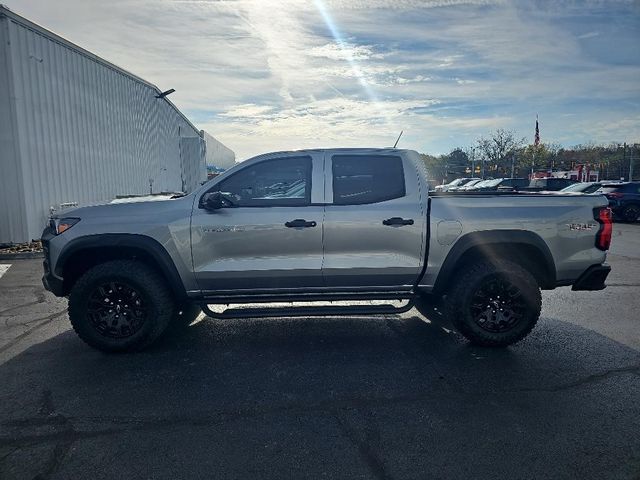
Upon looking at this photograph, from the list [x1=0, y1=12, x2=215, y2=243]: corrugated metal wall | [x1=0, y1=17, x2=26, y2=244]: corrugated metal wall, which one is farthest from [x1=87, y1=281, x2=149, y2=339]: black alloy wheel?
[x1=0, y1=17, x2=26, y2=244]: corrugated metal wall

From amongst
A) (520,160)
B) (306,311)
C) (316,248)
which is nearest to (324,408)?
(306,311)

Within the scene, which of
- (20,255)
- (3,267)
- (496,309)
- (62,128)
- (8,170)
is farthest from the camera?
(62,128)

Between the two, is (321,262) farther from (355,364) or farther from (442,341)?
(442,341)

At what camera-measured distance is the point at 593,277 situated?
4238mm

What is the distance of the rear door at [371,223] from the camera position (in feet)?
13.5

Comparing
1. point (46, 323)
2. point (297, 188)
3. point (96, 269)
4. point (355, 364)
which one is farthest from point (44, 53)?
point (355, 364)

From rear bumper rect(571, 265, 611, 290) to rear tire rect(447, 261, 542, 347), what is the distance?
0.53 metres

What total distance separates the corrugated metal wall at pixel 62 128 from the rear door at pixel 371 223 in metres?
5.08

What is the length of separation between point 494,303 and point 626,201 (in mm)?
16447

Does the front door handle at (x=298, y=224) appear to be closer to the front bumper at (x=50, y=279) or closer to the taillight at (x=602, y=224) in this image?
the front bumper at (x=50, y=279)

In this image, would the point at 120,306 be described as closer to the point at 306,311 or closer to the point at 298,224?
the point at 306,311

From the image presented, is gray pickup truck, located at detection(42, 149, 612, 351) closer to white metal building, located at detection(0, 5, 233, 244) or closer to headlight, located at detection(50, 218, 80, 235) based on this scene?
headlight, located at detection(50, 218, 80, 235)

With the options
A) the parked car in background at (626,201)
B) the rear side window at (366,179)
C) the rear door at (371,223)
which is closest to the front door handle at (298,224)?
the rear door at (371,223)

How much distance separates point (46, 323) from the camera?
504 centimetres
